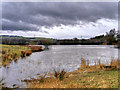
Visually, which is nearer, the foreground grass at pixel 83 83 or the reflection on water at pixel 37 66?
the foreground grass at pixel 83 83

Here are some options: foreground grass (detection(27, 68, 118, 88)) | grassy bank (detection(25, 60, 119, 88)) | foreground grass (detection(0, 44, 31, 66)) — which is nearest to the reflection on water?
foreground grass (detection(0, 44, 31, 66))

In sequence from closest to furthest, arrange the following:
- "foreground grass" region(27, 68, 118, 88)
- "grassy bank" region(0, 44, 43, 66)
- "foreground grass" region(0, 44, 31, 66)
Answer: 1. "foreground grass" region(27, 68, 118, 88)
2. "foreground grass" region(0, 44, 31, 66)
3. "grassy bank" region(0, 44, 43, 66)

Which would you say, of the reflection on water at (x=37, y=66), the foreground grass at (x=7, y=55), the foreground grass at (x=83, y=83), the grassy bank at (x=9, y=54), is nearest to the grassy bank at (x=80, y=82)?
the foreground grass at (x=83, y=83)

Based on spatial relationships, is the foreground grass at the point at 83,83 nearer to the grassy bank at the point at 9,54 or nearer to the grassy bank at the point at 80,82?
the grassy bank at the point at 80,82

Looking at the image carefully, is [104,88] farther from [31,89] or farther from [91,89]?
[31,89]

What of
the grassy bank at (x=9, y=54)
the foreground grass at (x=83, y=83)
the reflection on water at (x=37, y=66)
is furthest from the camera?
the grassy bank at (x=9, y=54)

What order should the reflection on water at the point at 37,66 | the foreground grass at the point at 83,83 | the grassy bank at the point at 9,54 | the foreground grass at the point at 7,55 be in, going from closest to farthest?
the foreground grass at the point at 83,83 → the reflection on water at the point at 37,66 → the foreground grass at the point at 7,55 → the grassy bank at the point at 9,54

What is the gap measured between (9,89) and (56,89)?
4.39 m

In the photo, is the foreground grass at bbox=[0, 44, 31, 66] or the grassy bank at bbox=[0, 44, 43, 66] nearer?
the foreground grass at bbox=[0, 44, 31, 66]

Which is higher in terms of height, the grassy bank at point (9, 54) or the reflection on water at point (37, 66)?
the grassy bank at point (9, 54)

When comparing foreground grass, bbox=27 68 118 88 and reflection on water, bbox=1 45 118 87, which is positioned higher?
foreground grass, bbox=27 68 118 88

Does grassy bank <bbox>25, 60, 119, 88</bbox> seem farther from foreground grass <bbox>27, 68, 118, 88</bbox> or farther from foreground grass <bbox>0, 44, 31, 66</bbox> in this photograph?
foreground grass <bbox>0, 44, 31, 66</bbox>

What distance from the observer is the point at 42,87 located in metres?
9.09

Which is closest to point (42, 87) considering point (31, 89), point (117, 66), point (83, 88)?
point (31, 89)
